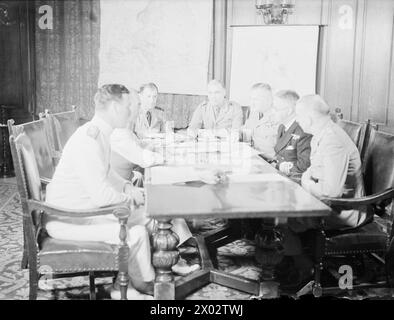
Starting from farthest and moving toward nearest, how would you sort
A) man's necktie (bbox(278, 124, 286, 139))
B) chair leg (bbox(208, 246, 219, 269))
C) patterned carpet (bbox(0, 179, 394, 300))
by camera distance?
1. man's necktie (bbox(278, 124, 286, 139))
2. chair leg (bbox(208, 246, 219, 269))
3. patterned carpet (bbox(0, 179, 394, 300))

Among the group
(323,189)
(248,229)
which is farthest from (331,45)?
(323,189)

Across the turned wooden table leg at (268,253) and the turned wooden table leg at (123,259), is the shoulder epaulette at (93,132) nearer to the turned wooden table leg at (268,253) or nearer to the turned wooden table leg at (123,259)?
the turned wooden table leg at (123,259)

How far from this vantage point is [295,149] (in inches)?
147

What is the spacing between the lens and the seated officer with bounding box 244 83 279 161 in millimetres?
4496

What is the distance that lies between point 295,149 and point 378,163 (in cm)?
73

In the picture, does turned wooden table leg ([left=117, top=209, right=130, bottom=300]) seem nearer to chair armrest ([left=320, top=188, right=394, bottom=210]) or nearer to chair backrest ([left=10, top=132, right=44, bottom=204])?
chair backrest ([left=10, top=132, right=44, bottom=204])

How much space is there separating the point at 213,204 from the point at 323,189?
32.6 inches

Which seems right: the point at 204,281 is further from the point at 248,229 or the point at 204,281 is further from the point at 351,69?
the point at 351,69

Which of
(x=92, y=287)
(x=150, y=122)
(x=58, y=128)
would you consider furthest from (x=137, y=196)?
(x=150, y=122)

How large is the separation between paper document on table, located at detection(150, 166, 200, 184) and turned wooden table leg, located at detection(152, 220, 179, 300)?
12.6 inches

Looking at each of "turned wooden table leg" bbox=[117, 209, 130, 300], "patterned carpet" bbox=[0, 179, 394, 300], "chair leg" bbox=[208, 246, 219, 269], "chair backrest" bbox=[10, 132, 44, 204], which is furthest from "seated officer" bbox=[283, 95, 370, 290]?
"chair backrest" bbox=[10, 132, 44, 204]

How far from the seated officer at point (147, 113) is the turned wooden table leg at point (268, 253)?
86.1 inches

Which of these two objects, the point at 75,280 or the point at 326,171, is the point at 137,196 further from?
the point at 326,171

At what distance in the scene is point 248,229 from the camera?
381 centimetres
